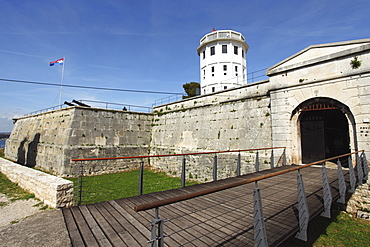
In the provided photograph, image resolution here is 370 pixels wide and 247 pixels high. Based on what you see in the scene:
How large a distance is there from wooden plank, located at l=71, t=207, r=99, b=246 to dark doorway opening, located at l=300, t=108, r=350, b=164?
30.4 feet

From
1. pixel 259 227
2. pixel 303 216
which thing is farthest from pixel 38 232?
pixel 303 216

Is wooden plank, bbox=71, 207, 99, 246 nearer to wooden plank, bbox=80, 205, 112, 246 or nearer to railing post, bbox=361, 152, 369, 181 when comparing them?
A: wooden plank, bbox=80, 205, 112, 246

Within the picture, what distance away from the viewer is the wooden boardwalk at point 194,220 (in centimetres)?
300

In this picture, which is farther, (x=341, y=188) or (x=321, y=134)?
(x=321, y=134)

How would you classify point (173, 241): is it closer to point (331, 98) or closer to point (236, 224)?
point (236, 224)

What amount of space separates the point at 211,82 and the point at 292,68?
761 inches

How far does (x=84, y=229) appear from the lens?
330 cm

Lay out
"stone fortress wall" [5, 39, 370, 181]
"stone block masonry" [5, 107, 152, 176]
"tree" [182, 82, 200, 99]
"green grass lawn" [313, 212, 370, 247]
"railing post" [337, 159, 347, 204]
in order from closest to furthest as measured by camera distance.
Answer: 1. "green grass lawn" [313, 212, 370, 247]
2. "railing post" [337, 159, 347, 204]
3. "stone fortress wall" [5, 39, 370, 181]
4. "stone block masonry" [5, 107, 152, 176]
5. "tree" [182, 82, 200, 99]

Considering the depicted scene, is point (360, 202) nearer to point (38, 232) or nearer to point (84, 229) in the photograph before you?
point (84, 229)

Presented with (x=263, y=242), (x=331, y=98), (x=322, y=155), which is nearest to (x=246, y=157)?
(x=322, y=155)

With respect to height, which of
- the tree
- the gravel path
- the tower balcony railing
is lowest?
the gravel path

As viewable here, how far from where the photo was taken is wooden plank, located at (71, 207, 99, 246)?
9.61ft

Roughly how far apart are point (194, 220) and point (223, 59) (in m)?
26.3

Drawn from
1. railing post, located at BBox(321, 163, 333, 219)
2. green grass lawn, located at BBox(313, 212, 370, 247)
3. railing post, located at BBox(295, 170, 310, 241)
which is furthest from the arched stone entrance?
railing post, located at BBox(295, 170, 310, 241)
